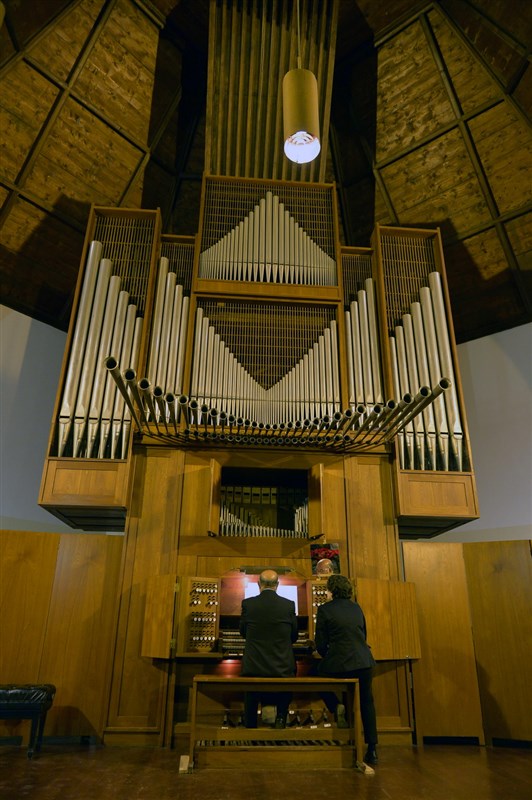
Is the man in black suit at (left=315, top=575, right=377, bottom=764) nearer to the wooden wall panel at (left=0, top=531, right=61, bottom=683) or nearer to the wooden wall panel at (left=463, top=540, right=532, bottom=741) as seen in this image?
the wooden wall panel at (left=463, top=540, right=532, bottom=741)

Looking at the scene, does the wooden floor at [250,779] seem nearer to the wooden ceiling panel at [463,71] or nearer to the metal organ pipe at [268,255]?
the metal organ pipe at [268,255]

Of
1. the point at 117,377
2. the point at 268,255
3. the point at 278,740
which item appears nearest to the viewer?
the point at 278,740

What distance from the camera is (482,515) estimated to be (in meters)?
8.82

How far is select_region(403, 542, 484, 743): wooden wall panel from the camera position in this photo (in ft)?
19.8

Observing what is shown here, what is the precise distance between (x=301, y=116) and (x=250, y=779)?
178 inches

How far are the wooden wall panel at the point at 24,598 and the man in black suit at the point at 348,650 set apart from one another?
3.05 meters

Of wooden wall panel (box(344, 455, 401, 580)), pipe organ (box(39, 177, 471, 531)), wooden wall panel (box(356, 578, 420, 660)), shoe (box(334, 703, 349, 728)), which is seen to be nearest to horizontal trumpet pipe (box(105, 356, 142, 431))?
pipe organ (box(39, 177, 471, 531))

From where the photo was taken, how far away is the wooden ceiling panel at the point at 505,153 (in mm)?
8234

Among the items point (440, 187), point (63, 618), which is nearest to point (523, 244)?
point (440, 187)

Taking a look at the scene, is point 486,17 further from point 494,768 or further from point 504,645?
point 494,768

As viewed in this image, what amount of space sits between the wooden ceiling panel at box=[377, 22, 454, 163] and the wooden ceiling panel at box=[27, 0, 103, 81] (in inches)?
169

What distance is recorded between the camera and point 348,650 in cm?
478

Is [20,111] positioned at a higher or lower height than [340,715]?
higher

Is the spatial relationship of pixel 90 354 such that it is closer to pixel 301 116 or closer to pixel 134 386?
pixel 134 386
